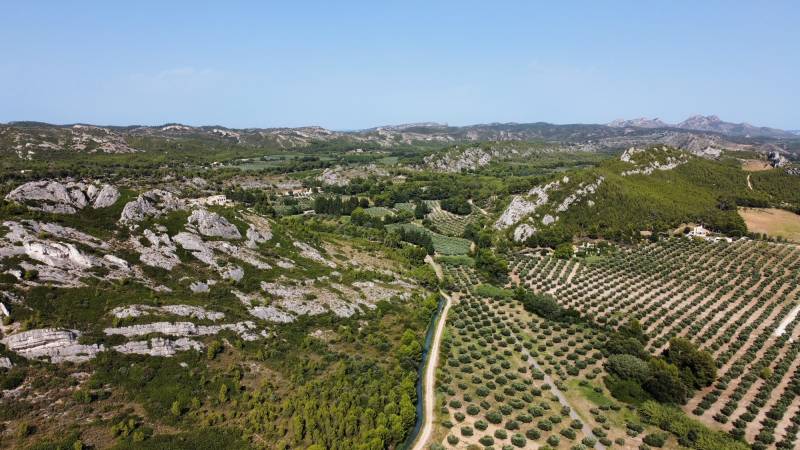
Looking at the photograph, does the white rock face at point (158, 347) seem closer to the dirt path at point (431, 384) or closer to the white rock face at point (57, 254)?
the white rock face at point (57, 254)

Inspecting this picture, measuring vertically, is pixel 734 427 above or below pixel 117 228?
below

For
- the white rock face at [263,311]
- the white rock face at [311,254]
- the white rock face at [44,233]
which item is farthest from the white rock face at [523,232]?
the white rock face at [44,233]

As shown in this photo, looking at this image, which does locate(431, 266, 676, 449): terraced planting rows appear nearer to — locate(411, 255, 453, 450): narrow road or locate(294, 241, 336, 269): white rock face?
locate(411, 255, 453, 450): narrow road

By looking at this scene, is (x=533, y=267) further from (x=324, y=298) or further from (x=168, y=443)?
(x=168, y=443)

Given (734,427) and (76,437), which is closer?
(76,437)

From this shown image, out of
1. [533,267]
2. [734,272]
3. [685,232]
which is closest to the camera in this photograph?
[734,272]

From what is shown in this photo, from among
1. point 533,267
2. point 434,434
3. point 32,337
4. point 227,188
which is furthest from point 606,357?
point 227,188
